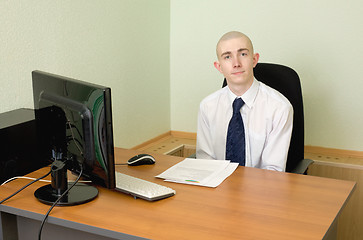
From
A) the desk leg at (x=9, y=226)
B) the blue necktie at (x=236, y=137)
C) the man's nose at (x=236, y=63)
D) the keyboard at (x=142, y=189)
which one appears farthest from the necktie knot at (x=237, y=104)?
the desk leg at (x=9, y=226)

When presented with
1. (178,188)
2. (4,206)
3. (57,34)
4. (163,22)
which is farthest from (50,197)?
(163,22)

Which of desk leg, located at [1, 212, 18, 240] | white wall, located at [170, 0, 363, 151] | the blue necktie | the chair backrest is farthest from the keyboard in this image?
white wall, located at [170, 0, 363, 151]

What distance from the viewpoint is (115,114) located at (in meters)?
2.78

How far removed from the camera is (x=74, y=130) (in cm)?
147

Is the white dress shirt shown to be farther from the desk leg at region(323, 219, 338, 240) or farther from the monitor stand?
the monitor stand

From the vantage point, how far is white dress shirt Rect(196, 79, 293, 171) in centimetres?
216

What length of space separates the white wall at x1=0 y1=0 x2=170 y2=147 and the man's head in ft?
2.46

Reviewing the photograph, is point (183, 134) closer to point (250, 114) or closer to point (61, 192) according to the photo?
point (250, 114)

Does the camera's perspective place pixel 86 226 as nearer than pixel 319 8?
Yes

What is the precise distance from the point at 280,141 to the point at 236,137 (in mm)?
215

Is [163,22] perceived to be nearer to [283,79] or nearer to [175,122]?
[175,122]

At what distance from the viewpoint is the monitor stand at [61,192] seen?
1531 millimetres

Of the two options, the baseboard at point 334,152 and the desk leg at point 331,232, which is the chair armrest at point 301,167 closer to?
the desk leg at point 331,232

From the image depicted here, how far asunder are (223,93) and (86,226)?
1214 millimetres
